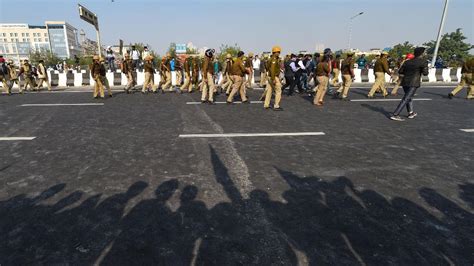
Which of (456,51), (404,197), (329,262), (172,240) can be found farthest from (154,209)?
(456,51)

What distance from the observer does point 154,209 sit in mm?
3074

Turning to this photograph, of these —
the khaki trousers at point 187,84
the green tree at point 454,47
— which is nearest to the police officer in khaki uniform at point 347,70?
the khaki trousers at point 187,84

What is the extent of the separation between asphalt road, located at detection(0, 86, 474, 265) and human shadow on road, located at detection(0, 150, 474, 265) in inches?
0.5

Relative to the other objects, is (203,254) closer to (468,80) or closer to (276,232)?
(276,232)

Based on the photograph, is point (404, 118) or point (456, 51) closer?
point (404, 118)

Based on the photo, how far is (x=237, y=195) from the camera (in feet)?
11.1

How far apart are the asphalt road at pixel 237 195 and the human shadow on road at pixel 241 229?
13mm

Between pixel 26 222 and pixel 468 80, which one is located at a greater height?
pixel 468 80

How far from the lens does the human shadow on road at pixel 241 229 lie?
2350 millimetres

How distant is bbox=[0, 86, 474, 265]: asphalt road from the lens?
2432mm

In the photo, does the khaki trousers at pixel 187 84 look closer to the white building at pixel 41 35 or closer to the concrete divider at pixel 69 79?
the concrete divider at pixel 69 79

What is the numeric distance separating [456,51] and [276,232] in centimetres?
9097

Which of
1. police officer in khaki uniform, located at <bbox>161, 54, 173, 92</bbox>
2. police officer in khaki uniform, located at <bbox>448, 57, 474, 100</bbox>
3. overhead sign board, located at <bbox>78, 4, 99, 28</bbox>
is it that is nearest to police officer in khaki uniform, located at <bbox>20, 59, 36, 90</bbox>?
overhead sign board, located at <bbox>78, 4, 99, 28</bbox>

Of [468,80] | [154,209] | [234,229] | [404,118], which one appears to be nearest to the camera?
[234,229]
